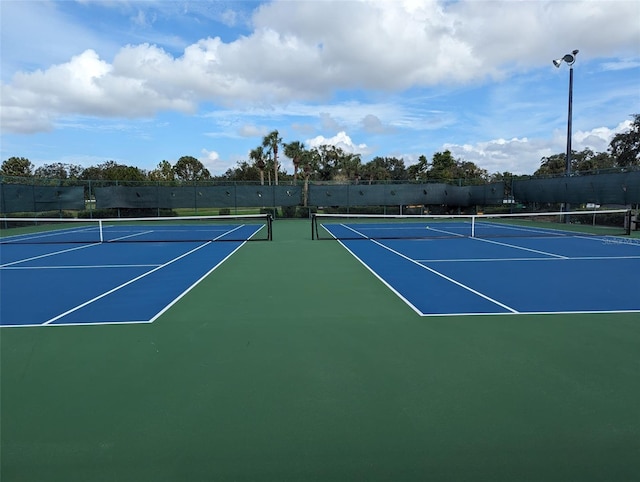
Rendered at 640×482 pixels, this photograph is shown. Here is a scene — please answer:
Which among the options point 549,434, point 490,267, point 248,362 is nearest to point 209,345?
point 248,362

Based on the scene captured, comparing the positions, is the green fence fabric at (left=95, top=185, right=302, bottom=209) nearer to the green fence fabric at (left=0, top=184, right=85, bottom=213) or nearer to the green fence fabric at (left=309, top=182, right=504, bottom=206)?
the green fence fabric at (left=0, top=184, right=85, bottom=213)

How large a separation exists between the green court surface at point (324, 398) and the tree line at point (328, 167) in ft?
115

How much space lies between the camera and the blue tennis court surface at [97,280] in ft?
20.2

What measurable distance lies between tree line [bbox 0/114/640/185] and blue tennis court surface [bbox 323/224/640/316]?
2633cm

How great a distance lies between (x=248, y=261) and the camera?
1100 cm

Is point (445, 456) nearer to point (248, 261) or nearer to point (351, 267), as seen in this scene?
point (351, 267)

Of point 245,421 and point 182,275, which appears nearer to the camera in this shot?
point 245,421

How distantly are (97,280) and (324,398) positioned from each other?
6.84m

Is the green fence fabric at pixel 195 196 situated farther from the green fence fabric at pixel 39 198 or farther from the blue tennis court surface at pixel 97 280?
the blue tennis court surface at pixel 97 280

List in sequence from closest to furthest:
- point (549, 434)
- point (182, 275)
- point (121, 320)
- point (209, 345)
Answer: point (549, 434)
point (209, 345)
point (121, 320)
point (182, 275)

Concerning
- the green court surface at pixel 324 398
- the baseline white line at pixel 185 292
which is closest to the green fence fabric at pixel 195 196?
the baseline white line at pixel 185 292

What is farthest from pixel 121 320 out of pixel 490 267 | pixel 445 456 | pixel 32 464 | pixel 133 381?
pixel 490 267

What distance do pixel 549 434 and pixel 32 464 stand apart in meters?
3.51

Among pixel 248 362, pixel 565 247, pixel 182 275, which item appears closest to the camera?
pixel 248 362
